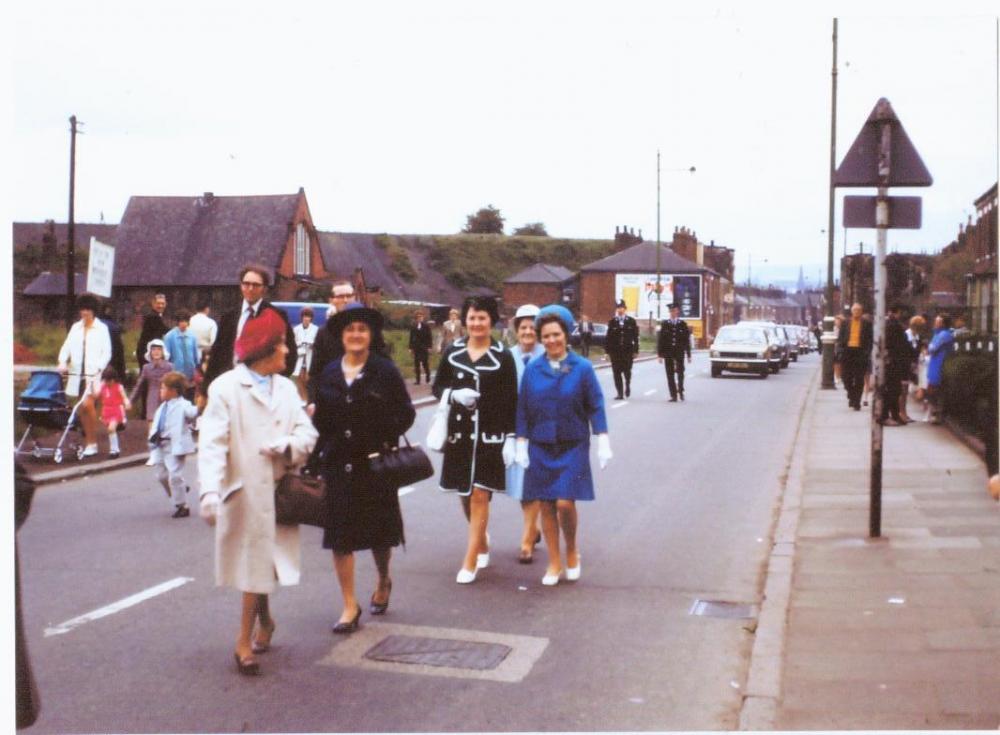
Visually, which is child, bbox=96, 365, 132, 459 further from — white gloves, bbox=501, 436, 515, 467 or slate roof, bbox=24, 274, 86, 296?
white gloves, bbox=501, 436, 515, 467

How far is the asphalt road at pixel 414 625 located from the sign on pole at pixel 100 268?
168cm

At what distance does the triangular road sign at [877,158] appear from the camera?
8188mm

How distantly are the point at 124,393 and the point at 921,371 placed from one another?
1900 cm

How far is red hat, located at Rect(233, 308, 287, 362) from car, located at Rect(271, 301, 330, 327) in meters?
1.94

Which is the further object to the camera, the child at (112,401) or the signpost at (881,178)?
the child at (112,401)

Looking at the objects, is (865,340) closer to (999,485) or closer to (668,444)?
(668,444)

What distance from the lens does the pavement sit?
504 cm

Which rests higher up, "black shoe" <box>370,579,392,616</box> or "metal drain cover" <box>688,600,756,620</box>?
"black shoe" <box>370,579,392,616</box>

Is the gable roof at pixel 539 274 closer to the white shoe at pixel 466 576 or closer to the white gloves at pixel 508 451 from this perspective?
the white gloves at pixel 508 451

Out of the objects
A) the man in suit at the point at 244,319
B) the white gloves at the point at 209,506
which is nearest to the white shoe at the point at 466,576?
the man in suit at the point at 244,319

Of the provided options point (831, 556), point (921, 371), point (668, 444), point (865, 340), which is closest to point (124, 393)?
point (831, 556)

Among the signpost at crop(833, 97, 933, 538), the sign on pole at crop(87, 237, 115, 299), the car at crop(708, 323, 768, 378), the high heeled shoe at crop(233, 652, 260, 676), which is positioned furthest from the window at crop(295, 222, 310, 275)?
the car at crop(708, 323, 768, 378)

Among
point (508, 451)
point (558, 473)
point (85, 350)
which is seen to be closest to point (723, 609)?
point (558, 473)

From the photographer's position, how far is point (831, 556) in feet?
26.7
